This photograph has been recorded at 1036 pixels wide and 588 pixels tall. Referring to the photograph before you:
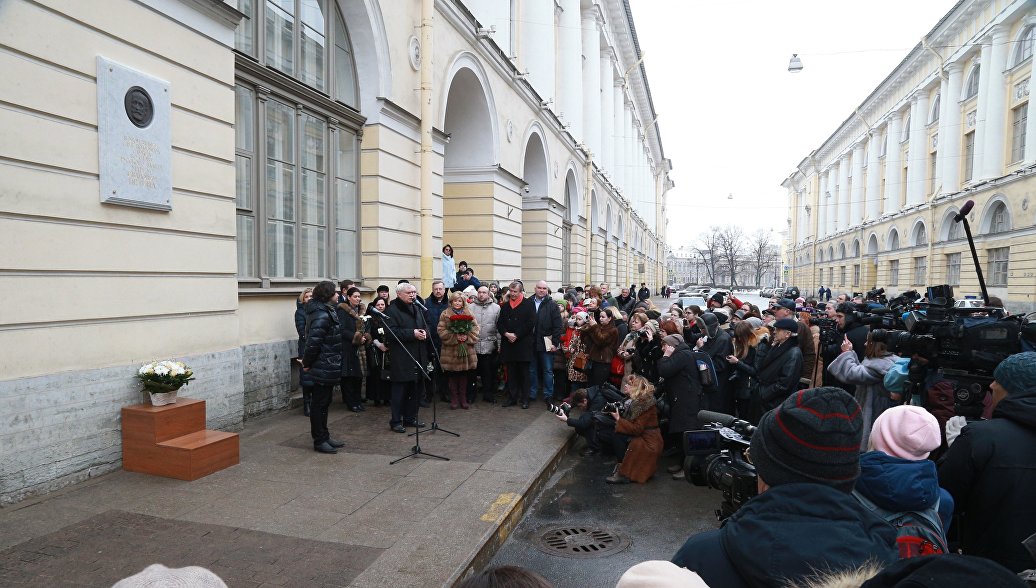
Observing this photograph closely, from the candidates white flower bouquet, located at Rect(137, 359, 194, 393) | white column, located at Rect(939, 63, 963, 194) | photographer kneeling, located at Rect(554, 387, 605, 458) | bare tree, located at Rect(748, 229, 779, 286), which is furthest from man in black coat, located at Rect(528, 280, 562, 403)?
bare tree, located at Rect(748, 229, 779, 286)

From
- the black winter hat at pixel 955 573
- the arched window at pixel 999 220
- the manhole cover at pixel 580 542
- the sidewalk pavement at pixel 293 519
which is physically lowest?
the manhole cover at pixel 580 542

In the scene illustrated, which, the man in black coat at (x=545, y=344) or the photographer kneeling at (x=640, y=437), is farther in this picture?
the man in black coat at (x=545, y=344)

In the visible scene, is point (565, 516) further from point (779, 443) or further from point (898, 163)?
point (898, 163)

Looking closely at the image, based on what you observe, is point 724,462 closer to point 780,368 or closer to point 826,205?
point 780,368

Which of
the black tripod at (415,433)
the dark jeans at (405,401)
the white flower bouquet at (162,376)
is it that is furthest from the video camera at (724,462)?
the white flower bouquet at (162,376)

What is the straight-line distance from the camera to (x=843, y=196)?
185 feet

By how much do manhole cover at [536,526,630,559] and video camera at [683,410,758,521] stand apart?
1763mm

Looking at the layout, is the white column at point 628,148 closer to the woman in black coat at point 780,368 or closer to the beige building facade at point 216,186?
the beige building facade at point 216,186

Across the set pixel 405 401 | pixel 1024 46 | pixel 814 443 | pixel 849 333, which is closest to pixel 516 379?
pixel 405 401

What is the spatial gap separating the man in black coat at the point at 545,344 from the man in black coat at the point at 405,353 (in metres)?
2.34

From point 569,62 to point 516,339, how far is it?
1736 centimetres

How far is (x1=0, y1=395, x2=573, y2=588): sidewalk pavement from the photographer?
379 centimetres

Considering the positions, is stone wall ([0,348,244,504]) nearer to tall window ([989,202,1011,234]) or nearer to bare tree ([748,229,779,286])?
tall window ([989,202,1011,234])

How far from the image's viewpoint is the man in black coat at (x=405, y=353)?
7289 mm
